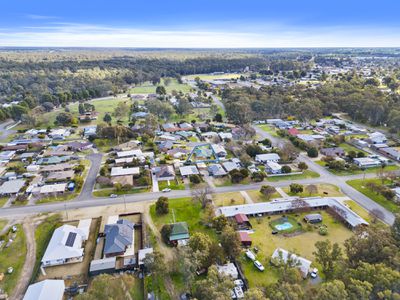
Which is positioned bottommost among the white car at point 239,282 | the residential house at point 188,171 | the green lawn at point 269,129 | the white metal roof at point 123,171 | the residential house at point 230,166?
the green lawn at point 269,129

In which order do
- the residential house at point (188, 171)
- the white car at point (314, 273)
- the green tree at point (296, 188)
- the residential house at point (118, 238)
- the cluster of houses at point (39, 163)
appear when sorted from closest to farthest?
the white car at point (314, 273)
the residential house at point (118, 238)
the green tree at point (296, 188)
the cluster of houses at point (39, 163)
the residential house at point (188, 171)

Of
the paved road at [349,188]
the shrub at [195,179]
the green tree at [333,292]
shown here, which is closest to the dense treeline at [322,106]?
the paved road at [349,188]

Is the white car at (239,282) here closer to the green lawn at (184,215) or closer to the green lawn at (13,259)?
the green lawn at (184,215)

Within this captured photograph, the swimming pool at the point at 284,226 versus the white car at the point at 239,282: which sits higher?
the white car at the point at 239,282

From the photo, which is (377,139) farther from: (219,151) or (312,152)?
(219,151)

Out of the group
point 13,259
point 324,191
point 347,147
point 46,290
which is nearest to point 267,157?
point 324,191

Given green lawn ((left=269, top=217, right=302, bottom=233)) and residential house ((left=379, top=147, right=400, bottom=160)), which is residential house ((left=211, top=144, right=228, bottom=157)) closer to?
green lawn ((left=269, top=217, right=302, bottom=233))

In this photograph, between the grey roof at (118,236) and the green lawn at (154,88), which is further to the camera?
the green lawn at (154,88)

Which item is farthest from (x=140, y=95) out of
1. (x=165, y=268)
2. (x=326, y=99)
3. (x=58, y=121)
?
(x=165, y=268)

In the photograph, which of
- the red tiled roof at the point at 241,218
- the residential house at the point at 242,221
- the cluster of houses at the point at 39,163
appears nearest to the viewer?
the residential house at the point at 242,221
